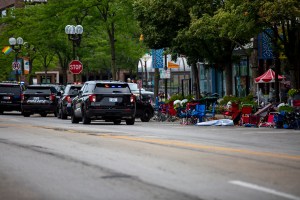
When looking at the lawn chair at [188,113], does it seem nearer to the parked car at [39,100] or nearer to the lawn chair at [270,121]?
the lawn chair at [270,121]

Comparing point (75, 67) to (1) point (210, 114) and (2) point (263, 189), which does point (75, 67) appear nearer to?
(1) point (210, 114)

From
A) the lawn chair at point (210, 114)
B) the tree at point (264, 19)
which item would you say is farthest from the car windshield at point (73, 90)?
the tree at point (264, 19)

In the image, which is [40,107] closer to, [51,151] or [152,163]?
[51,151]

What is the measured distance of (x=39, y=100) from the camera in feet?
153

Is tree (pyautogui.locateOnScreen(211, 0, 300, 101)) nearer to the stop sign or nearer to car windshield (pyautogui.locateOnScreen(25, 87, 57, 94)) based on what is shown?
car windshield (pyautogui.locateOnScreen(25, 87, 57, 94))

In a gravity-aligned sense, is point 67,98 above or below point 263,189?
above

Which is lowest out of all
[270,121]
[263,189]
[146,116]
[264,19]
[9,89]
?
[263,189]

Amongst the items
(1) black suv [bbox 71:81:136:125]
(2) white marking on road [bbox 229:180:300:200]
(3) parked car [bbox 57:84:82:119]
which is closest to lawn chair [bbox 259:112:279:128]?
(1) black suv [bbox 71:81:136:125]

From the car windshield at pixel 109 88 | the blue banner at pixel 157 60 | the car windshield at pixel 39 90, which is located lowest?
the car windshield at pixel 109 88

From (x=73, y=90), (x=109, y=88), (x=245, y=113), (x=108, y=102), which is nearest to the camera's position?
(x=108, y=102)

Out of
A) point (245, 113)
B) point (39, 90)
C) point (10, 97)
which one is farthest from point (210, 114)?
point (10, 97)

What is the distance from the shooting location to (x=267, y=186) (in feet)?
34.2

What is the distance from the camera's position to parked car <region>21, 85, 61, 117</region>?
4631 centimetres

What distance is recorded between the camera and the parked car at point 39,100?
46.3m
